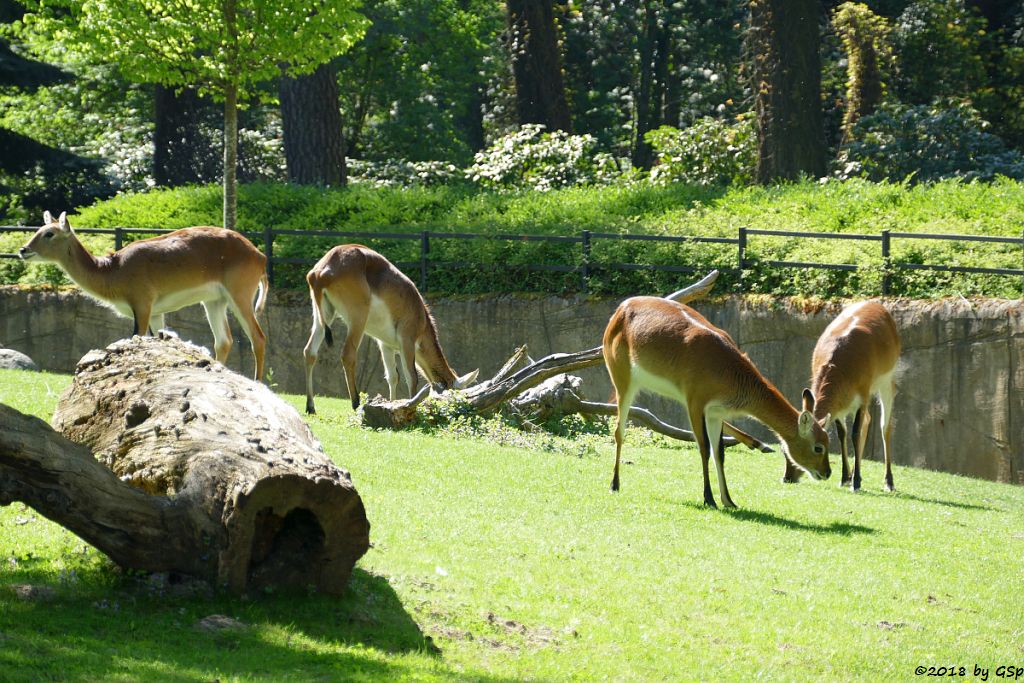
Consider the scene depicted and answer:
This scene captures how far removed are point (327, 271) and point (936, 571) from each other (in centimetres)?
856

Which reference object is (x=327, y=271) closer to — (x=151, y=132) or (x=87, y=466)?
Answer: (x=87, y=466)

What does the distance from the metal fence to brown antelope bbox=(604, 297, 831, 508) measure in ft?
21.4

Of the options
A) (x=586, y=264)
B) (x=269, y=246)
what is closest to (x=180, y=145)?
(x=269, y=246)

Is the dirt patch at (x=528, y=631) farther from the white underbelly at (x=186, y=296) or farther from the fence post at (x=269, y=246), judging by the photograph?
the fence post at (x=269, y=246)

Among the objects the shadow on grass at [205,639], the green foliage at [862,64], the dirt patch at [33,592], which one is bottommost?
the shadow on grass at [205,639]

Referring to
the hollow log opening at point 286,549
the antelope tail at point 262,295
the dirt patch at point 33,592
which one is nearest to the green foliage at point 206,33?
the antelope tail at point 262,295

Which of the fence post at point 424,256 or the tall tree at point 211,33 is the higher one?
the tall tree at point 211,33

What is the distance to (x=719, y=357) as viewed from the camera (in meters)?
10.9

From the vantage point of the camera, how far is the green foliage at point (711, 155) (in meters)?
26.7

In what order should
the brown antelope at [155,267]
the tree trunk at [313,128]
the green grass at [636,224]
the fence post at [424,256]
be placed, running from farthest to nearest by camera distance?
the tree trunk at [313,128], the fence post at [424,256], the green grass at [636,224], the brown antelope at [155,267]

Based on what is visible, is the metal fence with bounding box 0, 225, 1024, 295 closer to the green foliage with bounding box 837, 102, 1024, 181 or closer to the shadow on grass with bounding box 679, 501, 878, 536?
the shadow on grass with bounding box 679, 501, 878, 536

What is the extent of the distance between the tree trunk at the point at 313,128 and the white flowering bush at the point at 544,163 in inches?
114

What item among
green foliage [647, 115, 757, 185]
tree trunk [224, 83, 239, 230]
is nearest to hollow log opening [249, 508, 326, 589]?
tree trunk [224, 83, 239, 230]

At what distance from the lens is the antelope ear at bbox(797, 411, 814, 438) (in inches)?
422
